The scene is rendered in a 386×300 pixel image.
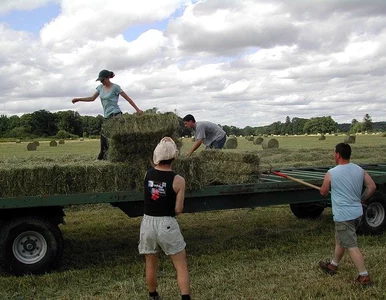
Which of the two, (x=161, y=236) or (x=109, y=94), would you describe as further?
(x=109, y=94)

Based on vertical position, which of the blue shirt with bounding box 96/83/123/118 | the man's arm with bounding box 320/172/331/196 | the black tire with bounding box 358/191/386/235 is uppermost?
the blue shirt with bounding box 96/83/123/118

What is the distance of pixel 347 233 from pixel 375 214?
10.6ft

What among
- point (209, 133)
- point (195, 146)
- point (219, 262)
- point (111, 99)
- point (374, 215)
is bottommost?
→ point (219, 262)

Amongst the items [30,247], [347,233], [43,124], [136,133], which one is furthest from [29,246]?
[43,124]

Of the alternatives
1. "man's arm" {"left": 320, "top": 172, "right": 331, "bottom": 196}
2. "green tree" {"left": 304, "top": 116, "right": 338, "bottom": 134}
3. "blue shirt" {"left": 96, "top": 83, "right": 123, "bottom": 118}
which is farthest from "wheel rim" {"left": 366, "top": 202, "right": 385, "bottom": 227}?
"green tree" {"left": 304, "top": 116, "right": 338, "bottom": 134}

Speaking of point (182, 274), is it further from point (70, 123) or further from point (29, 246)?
point (70, 123)

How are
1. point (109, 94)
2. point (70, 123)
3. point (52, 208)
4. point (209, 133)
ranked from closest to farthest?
point (52, 208)
point (109, 94)
point (209, 133)
point (70, 123)

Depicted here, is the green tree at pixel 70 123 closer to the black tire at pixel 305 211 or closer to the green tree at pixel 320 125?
the black tire at pixel 305 211

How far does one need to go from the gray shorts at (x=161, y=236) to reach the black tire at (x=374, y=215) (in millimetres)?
4431

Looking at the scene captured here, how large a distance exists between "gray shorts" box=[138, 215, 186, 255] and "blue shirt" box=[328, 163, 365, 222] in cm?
191

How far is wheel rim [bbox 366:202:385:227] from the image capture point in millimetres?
8445

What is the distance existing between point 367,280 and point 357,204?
80 cm

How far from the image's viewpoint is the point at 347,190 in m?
5.66

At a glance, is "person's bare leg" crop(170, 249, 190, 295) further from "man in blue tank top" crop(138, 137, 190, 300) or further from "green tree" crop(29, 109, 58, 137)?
"green tree" crop(29, 109, 58, 137)
